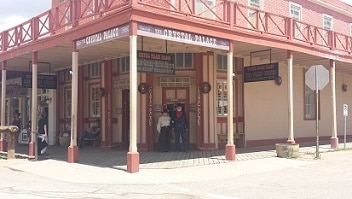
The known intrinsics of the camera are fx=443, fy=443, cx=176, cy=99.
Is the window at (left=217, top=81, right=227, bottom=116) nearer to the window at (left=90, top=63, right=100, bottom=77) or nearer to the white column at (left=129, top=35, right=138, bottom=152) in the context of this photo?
the window at (left=90, top=63, right=100, bottom=77)

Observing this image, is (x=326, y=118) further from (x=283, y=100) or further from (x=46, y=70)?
(x=46, y=70)

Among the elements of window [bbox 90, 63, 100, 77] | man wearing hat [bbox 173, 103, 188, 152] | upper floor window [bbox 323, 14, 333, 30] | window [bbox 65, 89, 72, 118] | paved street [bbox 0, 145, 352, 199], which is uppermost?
upper floor window [bbox 323, 14, 333, 30]

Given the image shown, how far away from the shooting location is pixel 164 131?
16.1m

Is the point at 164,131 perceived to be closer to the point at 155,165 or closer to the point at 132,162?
the point at 155,165

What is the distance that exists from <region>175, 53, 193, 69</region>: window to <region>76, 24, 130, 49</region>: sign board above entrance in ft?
15.1

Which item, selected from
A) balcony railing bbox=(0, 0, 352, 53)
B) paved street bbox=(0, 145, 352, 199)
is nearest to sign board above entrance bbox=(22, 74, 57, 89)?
balcony railing bbox=(0, 0, 352, 53)

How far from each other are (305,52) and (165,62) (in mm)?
6036

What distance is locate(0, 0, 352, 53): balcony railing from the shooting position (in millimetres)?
12266

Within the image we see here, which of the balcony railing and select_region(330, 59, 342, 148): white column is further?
select_region(330, 59, 342, 148): white column

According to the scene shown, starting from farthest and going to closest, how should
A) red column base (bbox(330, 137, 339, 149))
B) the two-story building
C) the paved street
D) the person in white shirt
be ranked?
1. red column base (bbox(330, 137, 339, 149))
2. the person in white shirt
3. the two-story building
4. the paved street

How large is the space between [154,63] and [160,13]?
2014mm

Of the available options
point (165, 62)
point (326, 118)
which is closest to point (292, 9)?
point (326, 118)

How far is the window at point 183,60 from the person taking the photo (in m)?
16.9

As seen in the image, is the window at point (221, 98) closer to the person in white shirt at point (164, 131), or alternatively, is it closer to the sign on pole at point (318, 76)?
the person in white shirt at point (164, 131)
